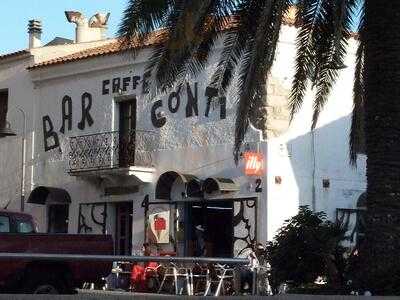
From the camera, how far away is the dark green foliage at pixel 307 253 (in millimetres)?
11812

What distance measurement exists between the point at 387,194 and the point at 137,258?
3801 mm

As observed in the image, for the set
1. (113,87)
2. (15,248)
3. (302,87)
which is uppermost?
(113,87)

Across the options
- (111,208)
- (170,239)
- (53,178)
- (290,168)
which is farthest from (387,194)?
(53,178)

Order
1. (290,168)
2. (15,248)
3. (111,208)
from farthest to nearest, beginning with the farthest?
(111,208), (290,168), (15,248)

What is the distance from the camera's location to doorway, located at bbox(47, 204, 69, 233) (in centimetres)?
2805

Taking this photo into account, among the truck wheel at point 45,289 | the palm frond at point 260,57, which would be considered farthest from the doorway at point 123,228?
the palm frond at point 260,57

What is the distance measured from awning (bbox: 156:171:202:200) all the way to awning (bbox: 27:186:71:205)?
4.14m

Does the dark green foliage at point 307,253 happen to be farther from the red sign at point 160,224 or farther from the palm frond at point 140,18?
the red sign at point 160,224

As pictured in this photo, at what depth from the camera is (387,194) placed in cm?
1085

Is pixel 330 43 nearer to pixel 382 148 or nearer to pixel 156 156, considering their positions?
pixel 382 148

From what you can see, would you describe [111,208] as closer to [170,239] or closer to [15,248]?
[170,239]

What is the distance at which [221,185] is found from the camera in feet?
75.5

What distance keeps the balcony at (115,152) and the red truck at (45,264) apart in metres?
8.41

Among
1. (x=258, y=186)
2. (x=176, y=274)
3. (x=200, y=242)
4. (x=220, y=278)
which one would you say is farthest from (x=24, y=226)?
(x=200, y=242)
